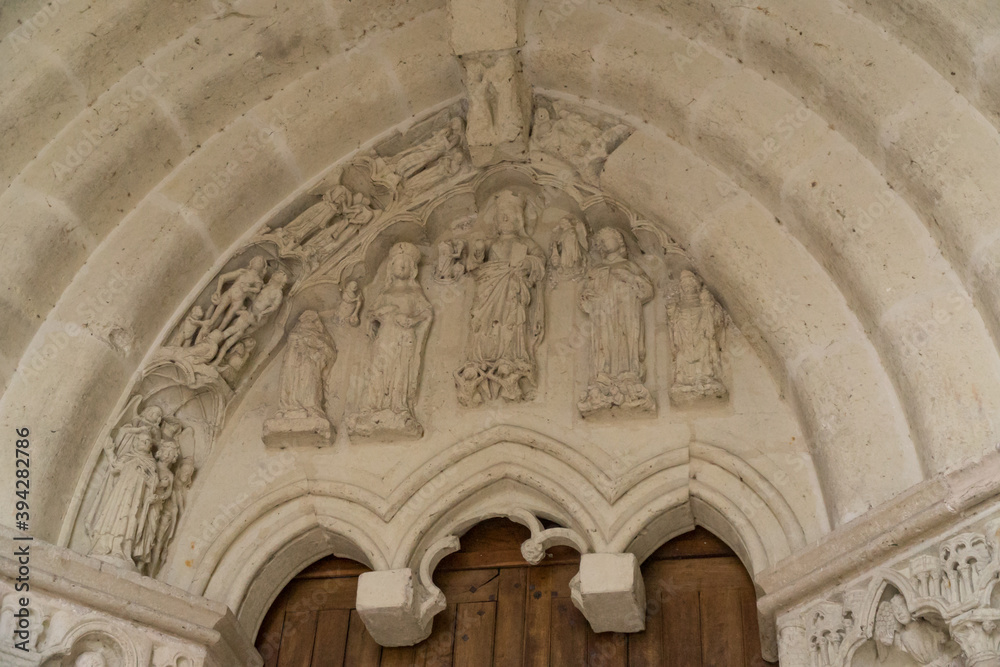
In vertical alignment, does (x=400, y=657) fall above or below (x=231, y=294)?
below

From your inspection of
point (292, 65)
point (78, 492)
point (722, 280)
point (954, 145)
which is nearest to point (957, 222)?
point (954, 145)

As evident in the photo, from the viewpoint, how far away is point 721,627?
387cm

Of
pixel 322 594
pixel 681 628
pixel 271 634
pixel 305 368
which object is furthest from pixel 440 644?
pixel 305 368

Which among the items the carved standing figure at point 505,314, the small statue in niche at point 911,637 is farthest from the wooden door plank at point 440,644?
the small statue in niche at point 911,637

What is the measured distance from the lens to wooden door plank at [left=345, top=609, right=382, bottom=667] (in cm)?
411

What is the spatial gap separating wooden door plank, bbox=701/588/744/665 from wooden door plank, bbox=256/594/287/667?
5.07 feet

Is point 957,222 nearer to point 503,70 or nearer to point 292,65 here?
point 503,70

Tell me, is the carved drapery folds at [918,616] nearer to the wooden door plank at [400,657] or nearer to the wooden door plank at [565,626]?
the wooden door plank at [565,626]

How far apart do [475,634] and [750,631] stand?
954mm

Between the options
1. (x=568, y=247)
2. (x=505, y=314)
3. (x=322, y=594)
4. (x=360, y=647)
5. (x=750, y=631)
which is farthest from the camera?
(x=568, y=247)

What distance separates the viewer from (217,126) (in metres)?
4.44

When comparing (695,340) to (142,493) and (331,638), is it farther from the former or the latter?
(142,493)

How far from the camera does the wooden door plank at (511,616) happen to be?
397 cm

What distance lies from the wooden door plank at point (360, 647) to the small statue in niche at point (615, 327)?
113cm
